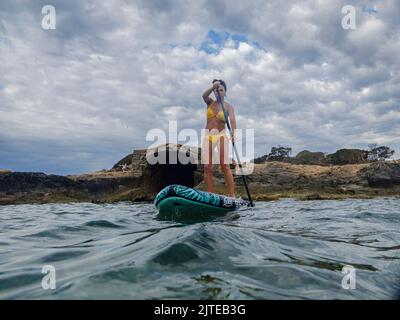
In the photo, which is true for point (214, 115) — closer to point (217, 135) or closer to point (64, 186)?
point (217, 135)

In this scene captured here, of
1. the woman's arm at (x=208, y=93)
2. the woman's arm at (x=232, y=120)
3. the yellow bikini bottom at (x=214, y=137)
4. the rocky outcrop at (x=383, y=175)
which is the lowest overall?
the rocky outcrop at (x=383, y=175)

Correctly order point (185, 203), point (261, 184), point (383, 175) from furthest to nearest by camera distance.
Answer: point (261, 184) → point (383, 175) → point (185, 203)

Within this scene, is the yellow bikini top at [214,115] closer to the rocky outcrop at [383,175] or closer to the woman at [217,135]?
the woman at [217,135]

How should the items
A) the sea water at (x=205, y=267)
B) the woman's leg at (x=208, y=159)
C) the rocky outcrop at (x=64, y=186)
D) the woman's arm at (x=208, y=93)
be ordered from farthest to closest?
1. the rocky outcrop at (x=64, y=186)
2. the woman's arm at (x=208, y=93)
3. the woman's leg at (x=208, y=159)
4. the sea water at (x=205, y=267)

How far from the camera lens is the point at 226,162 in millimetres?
8820

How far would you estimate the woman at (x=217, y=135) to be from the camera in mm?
8805

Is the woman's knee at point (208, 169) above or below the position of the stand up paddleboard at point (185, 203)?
above

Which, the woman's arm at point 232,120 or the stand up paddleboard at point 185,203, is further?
the woman's arm at point 232,120

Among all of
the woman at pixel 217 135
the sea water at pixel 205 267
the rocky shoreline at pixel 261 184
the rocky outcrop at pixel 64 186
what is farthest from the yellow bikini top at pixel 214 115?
the rocky outcrop at pixel 64 186

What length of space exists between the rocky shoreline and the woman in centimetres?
661

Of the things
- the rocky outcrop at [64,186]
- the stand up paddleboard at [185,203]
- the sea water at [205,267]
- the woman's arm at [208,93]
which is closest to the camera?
the sea water at [205,267]

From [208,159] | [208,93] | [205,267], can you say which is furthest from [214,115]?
[205,267]

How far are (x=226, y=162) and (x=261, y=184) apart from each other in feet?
32.2

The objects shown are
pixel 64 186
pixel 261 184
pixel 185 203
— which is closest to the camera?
pixel 185 203
